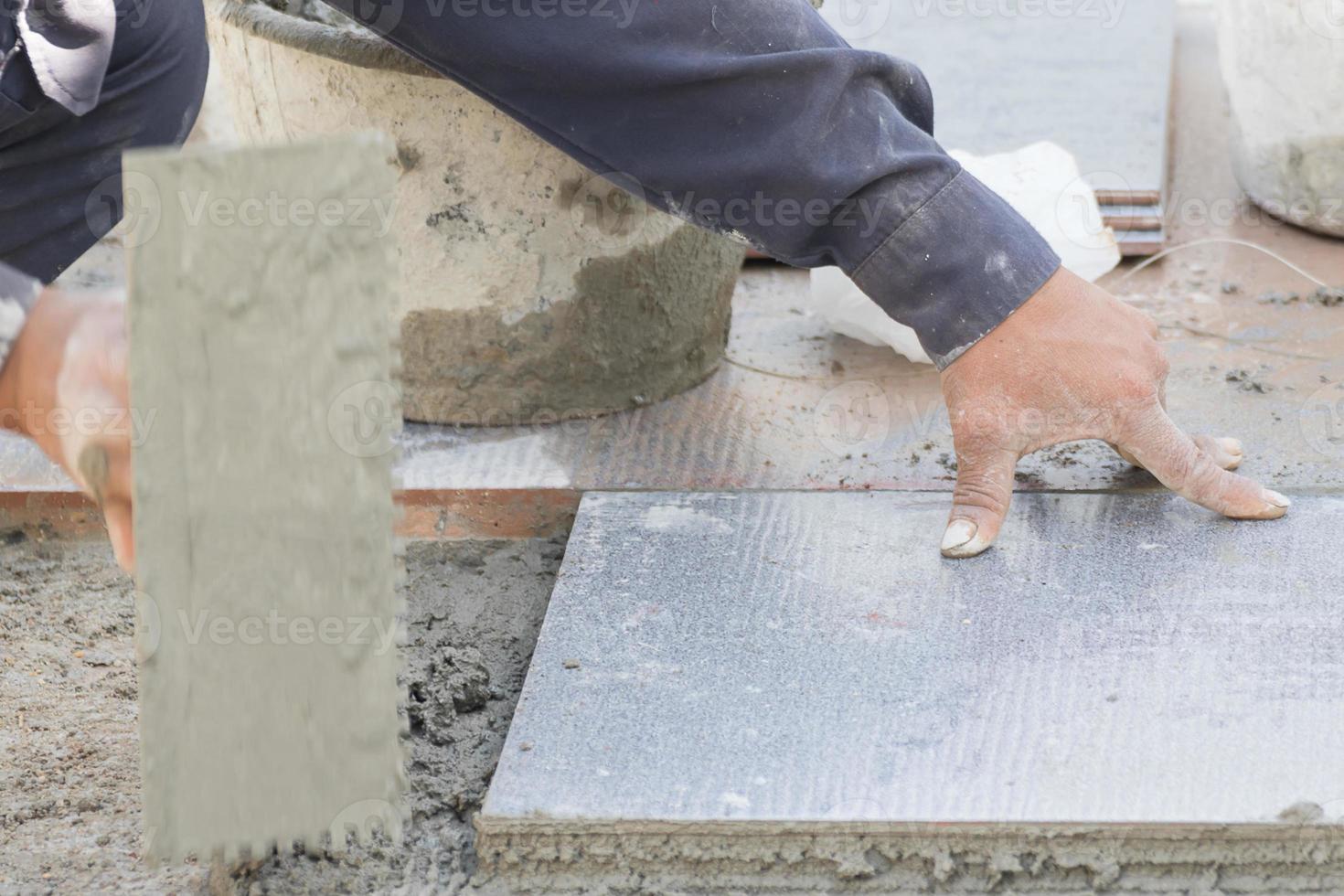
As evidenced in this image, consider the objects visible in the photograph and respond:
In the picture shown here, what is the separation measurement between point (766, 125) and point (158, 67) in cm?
109

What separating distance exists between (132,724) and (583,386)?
3.21 ft

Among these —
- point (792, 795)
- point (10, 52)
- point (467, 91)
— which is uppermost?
point (10, 52)

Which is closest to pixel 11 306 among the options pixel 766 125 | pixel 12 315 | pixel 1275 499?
pixel 12 315

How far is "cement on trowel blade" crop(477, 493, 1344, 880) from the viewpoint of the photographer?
147 centimetres

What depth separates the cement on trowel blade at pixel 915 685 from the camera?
4.82 ft

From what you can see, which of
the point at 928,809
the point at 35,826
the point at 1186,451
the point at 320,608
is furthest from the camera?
the point at 1186,451

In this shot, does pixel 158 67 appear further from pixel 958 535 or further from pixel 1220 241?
pixel 1220 241

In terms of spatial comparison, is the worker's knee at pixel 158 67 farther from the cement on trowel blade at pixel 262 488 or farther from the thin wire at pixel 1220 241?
the thin wire at pixel 1220 241

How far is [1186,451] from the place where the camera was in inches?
75.9

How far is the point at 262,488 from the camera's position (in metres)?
1.23

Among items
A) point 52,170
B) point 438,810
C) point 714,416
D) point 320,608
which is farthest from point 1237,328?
point 52,170

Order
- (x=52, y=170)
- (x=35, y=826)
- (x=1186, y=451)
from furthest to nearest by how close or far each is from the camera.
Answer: (x=52, y=170), (x=1186, y=451), (x=35, y=826)

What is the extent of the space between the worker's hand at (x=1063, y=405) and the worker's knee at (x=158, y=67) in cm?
140

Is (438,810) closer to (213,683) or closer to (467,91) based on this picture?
(213,683)
